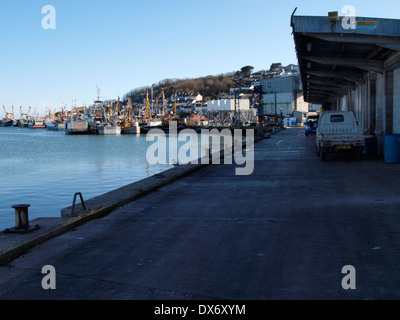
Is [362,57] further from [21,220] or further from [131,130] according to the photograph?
[131,130]

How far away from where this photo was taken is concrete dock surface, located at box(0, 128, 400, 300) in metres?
5.02

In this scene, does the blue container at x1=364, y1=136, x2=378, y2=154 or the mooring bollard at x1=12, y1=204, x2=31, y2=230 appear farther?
the blue container at x1=364, y1=136, x2=378, y2=154

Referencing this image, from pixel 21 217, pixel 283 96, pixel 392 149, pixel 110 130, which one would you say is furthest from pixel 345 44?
pixel 110 130

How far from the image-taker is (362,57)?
68.6ft

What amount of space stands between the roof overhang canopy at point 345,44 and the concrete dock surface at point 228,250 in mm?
5632

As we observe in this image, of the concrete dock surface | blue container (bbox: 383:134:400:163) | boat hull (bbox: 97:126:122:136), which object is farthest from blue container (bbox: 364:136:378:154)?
boat hull (bbox: 97:126:122:136)

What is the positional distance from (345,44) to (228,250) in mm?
13825

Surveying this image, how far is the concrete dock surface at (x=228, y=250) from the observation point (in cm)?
502

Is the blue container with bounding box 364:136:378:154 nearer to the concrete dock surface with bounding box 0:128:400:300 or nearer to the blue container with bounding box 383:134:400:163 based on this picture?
the blue container with bounding box 383:134:400:163

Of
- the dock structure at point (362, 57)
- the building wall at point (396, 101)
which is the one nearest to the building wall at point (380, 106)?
the dock structure at point (362, 57)

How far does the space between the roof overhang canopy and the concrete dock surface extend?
563cm

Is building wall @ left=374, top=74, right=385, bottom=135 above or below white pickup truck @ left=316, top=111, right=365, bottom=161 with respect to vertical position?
above

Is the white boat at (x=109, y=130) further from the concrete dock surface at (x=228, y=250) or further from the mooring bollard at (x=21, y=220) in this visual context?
the mooring bollard at (x=21, y=220)
